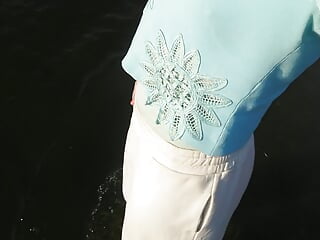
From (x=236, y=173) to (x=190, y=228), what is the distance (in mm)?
175

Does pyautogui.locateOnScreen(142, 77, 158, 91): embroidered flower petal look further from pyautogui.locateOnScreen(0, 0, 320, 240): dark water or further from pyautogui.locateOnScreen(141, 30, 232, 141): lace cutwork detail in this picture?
pyautogui.locateOnScreen(0, 0, 320, 240): dark water

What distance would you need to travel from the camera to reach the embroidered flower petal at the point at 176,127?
1.27 meters

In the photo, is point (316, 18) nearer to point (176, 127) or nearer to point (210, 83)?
point (210, 83)

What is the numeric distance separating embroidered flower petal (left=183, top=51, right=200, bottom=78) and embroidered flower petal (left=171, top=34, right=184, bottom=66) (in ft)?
0.04

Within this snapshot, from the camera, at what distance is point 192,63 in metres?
1.21

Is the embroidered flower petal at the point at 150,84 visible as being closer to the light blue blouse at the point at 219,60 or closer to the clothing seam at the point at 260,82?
the light blue blouse at the point at 219,60

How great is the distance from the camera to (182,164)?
4.39 ft

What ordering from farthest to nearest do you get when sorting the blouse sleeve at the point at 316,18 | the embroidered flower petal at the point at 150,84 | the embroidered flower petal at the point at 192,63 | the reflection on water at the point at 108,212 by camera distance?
the reflection on water at the point at 108,212, the embroidered flower petal at the point at 150,84, the embroidered flower petal at the point at 192,63, the blouse sleeve at the point at 316,18

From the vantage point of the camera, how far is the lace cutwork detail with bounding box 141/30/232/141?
1210 mm

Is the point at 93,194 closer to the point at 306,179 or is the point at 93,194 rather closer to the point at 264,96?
the point at 306,179

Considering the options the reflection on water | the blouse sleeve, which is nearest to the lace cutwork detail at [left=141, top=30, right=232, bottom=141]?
the blouse sleeve

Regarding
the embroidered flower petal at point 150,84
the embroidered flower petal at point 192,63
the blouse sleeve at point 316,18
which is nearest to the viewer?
the blouse sleeve at point 316,18

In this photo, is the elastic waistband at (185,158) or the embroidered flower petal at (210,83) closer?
the embroidered flower petal at (210,83)

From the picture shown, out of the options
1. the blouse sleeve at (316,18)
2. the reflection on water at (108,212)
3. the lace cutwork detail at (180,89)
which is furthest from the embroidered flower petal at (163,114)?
the reflection on water at (108,212)
